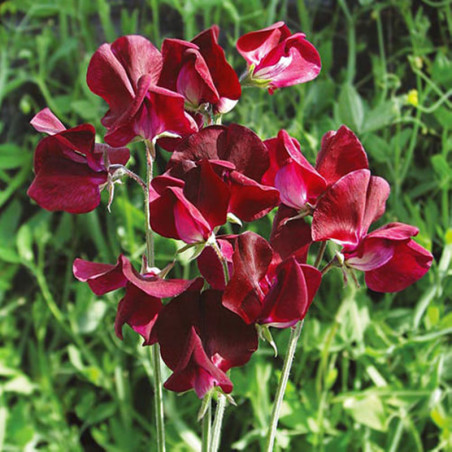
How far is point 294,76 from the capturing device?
58cm

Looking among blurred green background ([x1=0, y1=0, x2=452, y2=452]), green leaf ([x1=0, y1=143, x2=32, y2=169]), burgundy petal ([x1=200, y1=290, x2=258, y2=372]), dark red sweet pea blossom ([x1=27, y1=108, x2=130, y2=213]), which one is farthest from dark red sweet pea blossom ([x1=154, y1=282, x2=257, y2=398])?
green leaf ([x1=0, y1=143, x2=32, y2=169])

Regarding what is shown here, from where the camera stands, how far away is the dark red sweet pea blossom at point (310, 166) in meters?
0.50

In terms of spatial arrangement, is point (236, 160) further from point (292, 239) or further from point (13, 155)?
point (13, 155)

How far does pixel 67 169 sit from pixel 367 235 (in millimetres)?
230

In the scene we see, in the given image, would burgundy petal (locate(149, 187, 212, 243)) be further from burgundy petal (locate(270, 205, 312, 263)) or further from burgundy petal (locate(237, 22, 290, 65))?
burgundy petal (locate(237, 22, 290, 65))

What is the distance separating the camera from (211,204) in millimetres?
490

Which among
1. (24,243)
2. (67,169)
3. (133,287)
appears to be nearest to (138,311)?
(133,287)

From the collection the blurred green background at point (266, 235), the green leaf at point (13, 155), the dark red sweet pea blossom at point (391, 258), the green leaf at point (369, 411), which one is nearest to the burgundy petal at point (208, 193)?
the dark red sweet pea blossom at point (391, 258)

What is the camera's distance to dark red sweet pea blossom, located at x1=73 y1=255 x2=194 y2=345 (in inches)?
17.6

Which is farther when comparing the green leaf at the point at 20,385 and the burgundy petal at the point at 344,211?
the green leaf at the point at 20,385

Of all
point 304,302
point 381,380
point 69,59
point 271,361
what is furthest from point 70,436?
Result: point 304,302

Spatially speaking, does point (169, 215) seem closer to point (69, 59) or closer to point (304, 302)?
point (304, 302)

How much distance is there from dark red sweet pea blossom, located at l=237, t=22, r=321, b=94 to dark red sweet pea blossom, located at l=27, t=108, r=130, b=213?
0.14 metres

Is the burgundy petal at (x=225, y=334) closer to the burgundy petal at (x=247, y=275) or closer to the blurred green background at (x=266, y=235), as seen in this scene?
the burgundy petal at (x=247, y=275)
